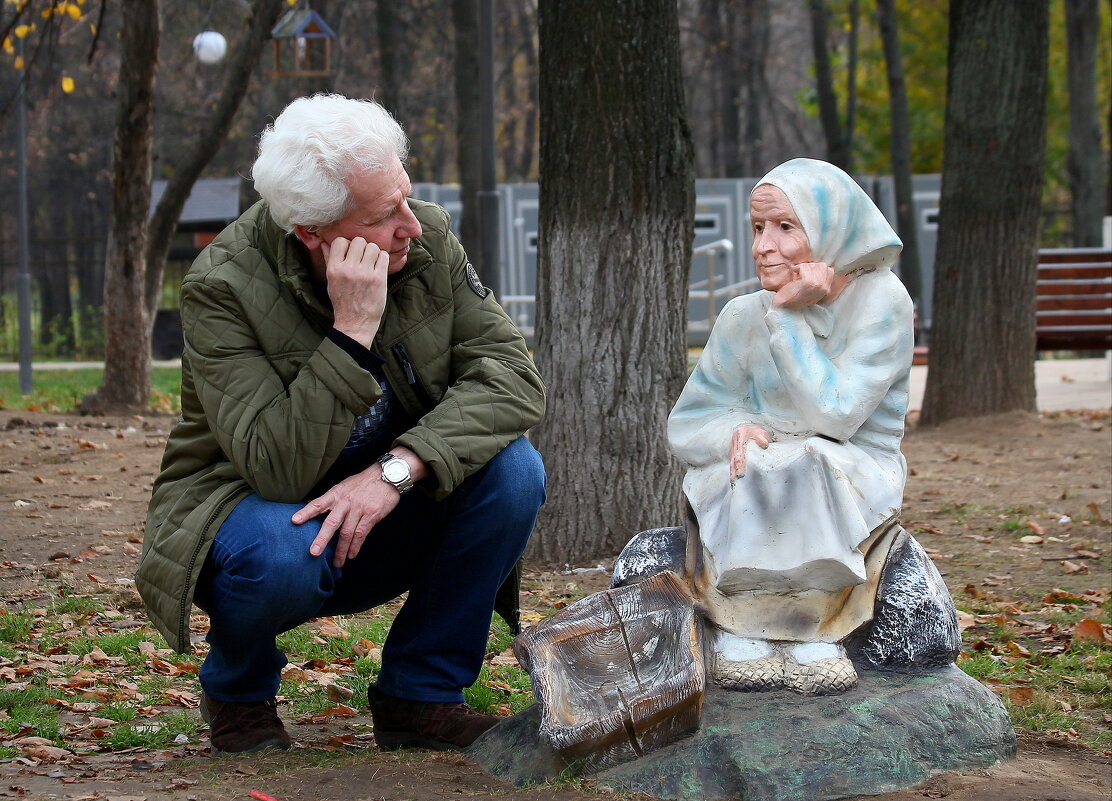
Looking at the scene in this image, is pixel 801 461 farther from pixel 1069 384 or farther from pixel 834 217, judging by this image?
pixel 1069 384

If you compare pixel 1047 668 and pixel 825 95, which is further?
pixel 825 95

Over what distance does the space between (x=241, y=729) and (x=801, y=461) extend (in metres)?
1.51

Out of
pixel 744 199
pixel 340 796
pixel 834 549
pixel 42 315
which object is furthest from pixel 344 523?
pixel 42 315

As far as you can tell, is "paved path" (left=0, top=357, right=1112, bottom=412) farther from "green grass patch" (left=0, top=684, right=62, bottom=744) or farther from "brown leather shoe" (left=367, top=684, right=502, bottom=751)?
"green grass patch" (left=0, top=684, right=62, bottom=744)

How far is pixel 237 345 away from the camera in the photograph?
3088mm

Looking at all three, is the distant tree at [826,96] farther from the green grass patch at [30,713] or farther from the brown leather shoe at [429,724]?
the brown leather shoe at [429,724]

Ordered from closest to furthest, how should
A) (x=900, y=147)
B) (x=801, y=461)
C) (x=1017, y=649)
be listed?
(x=801, y=461), (x=1017, y=649), (x=900, y=147)

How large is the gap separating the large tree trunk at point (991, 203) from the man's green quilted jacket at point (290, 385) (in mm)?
5914

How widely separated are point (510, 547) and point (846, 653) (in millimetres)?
836

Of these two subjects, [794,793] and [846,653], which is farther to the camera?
[846,653]

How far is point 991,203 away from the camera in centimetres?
857

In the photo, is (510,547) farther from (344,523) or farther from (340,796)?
(340,796)

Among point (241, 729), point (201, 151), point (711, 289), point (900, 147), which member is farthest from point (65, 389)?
point (241, 729)

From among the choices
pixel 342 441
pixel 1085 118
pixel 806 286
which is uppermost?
pixel 1085 118
